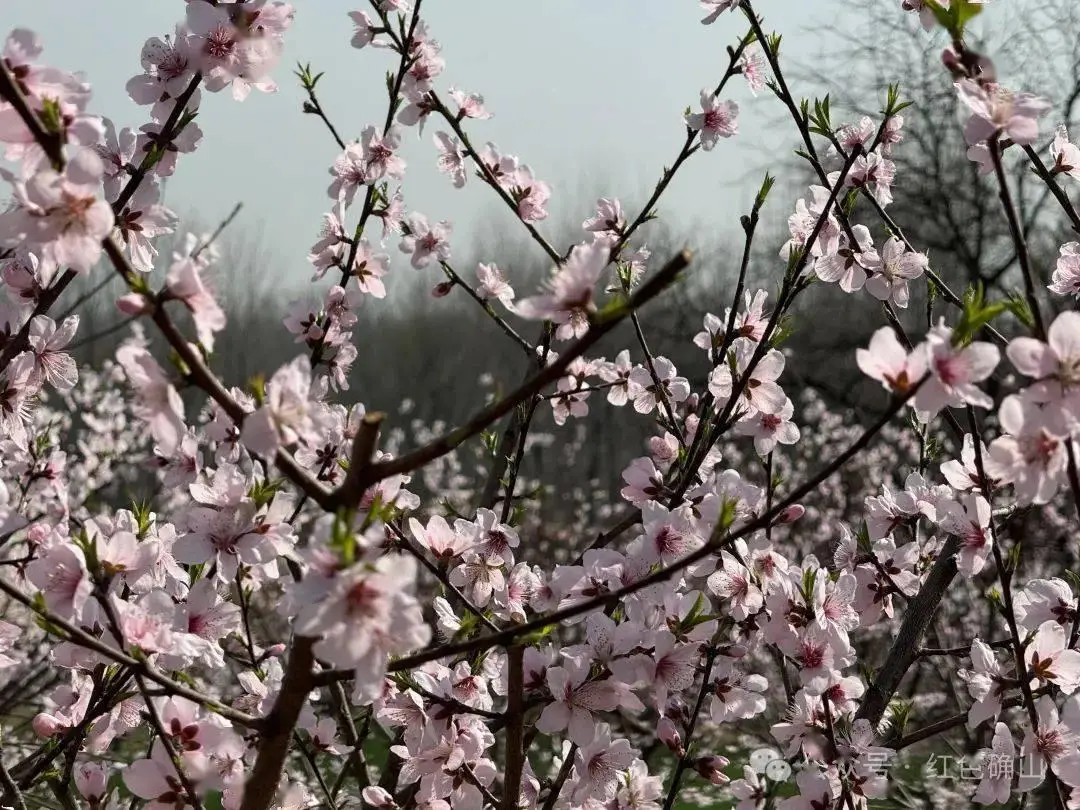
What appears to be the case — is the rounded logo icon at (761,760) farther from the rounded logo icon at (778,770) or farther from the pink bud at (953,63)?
the pink bud at (953,63)

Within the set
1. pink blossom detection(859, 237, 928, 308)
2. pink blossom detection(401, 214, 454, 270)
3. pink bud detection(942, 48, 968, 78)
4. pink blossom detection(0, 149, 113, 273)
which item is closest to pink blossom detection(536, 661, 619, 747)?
pink blossom detection(0, 149, 113, 273)

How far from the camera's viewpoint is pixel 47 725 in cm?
167

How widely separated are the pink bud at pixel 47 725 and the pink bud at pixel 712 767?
4.07 feet

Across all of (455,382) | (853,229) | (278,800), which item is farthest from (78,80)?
(455,382)

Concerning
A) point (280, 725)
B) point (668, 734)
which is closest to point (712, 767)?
point (668, 734)

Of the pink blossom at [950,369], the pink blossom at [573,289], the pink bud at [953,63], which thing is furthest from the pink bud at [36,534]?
the pink bud at [953,63]

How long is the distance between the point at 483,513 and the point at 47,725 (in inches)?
35.7

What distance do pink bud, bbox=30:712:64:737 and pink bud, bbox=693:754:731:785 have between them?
124cm

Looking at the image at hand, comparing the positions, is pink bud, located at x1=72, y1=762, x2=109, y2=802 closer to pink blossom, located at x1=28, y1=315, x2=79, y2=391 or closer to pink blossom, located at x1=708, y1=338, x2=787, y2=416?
pink blossom, located at x1=28, y1=315, x2=79, y2=391

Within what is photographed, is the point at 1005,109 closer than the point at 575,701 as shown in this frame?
Yes

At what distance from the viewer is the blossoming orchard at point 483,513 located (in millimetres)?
964

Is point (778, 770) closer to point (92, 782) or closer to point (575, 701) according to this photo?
point (575, 701)

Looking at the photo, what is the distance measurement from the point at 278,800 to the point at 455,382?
24834 mm

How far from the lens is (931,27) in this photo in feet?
5.99
